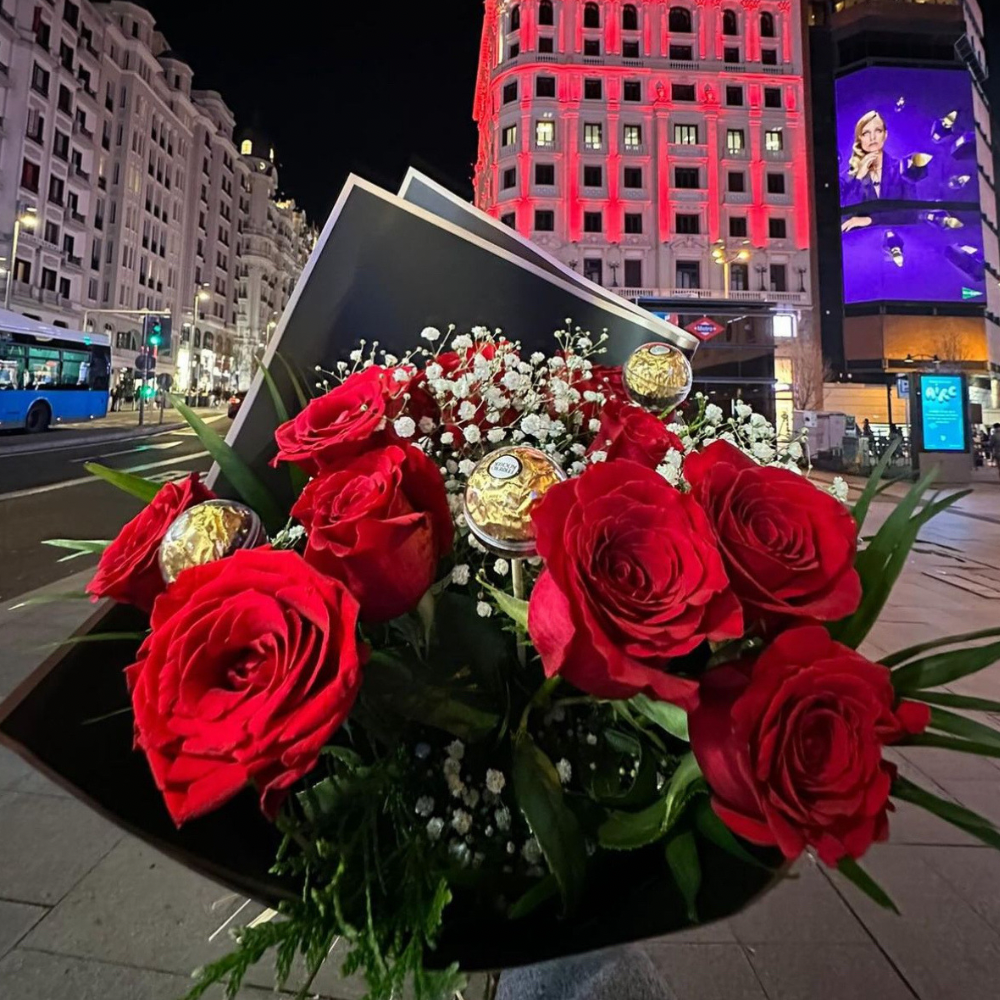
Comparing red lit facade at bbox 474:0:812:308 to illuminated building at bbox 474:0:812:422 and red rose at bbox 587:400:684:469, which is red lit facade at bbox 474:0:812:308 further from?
red rose at bbox 587:400:684:469

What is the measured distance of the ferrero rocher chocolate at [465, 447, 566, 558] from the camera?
0.68 metres

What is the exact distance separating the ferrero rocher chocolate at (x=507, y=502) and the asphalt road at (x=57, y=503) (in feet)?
7.01

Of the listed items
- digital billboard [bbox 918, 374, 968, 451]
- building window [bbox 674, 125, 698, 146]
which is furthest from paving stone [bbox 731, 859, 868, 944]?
building window [bbox 674, 125, 698, 146]

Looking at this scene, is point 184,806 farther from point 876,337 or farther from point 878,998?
point 876,337

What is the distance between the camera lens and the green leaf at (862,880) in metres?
0.58

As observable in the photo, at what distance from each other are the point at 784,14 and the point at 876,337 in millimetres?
20304

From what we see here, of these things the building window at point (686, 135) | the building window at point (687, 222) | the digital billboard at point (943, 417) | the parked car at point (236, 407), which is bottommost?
the parked car at point (236, 407)

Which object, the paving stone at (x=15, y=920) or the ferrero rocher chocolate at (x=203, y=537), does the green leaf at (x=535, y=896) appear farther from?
the paving stone at (x=15, y=920)

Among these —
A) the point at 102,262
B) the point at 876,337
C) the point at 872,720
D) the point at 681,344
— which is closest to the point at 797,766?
the point at 872,720

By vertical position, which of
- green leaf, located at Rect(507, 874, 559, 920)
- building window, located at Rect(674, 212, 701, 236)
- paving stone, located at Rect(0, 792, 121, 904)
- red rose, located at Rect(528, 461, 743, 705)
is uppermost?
building window, located at Rect(674, 212, 701, 236)

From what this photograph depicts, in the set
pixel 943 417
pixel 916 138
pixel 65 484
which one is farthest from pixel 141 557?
pixel 916 138

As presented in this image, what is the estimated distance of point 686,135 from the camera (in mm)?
38062

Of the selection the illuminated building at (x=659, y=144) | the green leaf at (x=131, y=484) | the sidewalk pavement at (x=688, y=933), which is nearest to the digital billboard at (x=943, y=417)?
the sidewalk pavement at (x=688, y=933)

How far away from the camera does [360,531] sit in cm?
64
